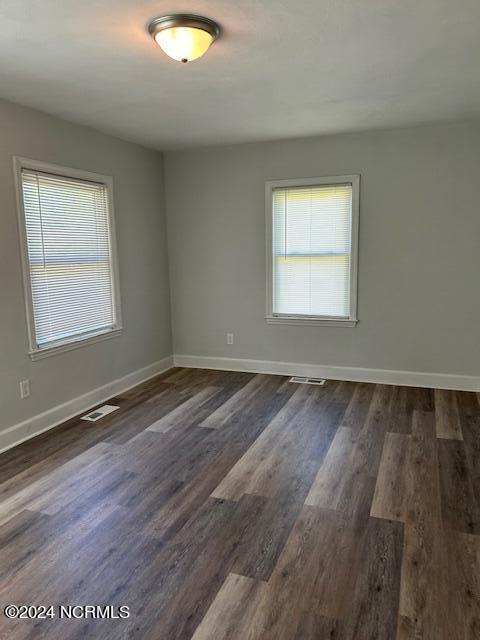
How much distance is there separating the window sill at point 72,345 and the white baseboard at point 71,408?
0.46 metres

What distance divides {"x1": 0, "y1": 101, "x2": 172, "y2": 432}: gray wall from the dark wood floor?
464 mm

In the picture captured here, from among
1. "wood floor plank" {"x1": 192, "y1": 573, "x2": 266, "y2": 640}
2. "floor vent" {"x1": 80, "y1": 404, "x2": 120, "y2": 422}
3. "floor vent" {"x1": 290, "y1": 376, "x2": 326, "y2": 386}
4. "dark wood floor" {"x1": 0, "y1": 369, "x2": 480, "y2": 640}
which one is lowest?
"wood floor plank" {"x1": 192, "y1": 573, "x2": 266, "y2": 640}

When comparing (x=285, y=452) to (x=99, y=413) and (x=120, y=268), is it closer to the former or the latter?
(x=99, y=413)

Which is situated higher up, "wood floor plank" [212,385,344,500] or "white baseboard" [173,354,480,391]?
"white baseboard" [173,354,480,391]

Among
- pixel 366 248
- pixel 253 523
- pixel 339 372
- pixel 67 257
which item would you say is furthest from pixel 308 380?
pixel 67 257

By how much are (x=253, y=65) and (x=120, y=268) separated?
2.43 m

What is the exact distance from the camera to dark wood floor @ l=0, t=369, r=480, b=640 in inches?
68.9

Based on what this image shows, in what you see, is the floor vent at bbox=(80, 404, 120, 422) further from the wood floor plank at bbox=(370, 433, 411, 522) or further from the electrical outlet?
the wood floor plank at bbox=(370, 433, 411, 522)

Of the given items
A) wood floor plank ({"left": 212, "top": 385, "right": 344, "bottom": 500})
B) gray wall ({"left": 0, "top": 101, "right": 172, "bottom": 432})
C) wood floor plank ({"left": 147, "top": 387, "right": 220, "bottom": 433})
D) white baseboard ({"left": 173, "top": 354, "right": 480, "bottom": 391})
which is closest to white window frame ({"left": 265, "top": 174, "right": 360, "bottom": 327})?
white baseboard ({"left": 173, "top": 354, "right": 480, "bottom": 391})

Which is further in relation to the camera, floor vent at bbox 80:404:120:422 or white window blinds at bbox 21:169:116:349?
floor vent at bbox 80:404:120:422

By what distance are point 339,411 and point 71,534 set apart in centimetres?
237

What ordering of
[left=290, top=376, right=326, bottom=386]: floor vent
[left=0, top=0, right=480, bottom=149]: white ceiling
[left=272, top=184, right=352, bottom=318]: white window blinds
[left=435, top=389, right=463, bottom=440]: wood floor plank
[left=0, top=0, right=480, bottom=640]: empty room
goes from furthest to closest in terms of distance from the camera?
[left=290, top=376, right=326, bottom=386]: floor vent < [left=272, top=184, right=352, bottom=318]: white window blinds < [left=435, top=389, right=463, bottom=440]: wood floor plank < [left=0, top=0, right=480, bottom=149]: white ceiling < [left=0, top=0, right=480, bottom=640]: empty room

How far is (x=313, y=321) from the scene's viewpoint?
478 centimetres

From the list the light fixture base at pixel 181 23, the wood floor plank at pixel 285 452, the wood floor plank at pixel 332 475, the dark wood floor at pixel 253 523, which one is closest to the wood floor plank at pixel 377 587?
the dark wood floor at pixel 253 523
